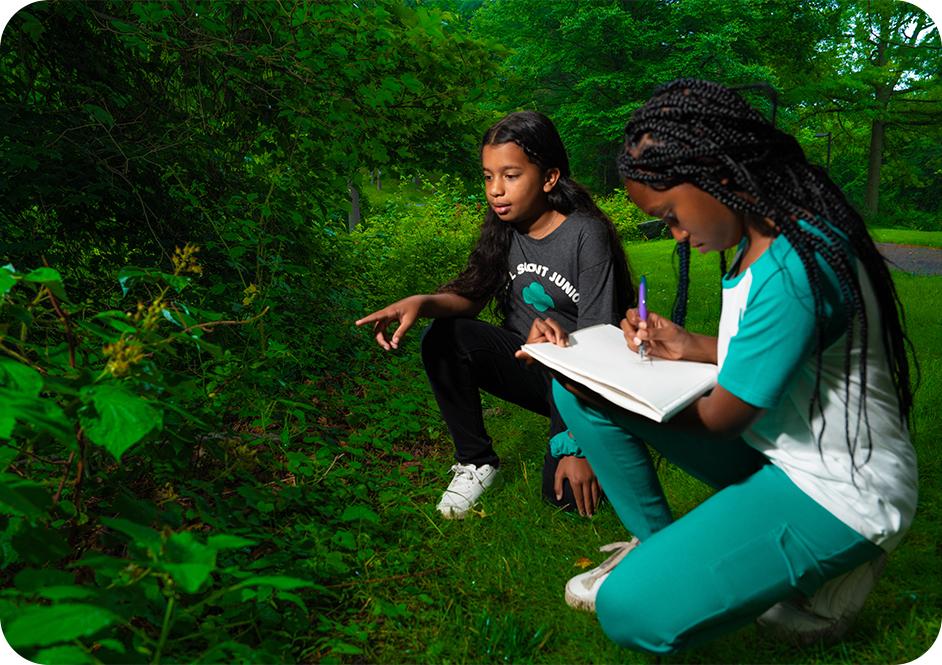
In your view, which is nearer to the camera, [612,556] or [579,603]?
[579,603]

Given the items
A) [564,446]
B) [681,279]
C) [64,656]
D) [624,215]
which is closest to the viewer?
[64,656]

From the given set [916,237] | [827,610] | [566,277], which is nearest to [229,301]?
[566,277]

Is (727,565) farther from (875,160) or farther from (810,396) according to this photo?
(875,160)

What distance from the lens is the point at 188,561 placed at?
1191 millimetres

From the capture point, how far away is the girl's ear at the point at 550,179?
2.63m

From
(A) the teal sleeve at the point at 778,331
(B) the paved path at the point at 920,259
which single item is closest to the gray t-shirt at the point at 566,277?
(A) the teal sleeve at the point at 778,331

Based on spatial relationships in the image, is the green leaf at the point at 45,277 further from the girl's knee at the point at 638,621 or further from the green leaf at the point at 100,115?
the green leaf at the point at 100,115

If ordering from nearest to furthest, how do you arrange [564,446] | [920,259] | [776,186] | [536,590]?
[776,186] → [536,590] → [564,446] → [920,259]

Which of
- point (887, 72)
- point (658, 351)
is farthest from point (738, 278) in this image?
point (887, 72)

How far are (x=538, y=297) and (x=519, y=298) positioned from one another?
11cm

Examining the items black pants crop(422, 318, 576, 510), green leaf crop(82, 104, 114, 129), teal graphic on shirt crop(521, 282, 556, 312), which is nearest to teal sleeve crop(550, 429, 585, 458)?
black pants crop(422, 318, 576, 510)

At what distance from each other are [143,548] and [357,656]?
78 centimetres

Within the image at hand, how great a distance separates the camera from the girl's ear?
2633 mm

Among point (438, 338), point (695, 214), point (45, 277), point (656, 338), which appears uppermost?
point (695, 214)
